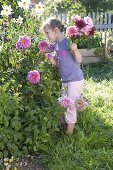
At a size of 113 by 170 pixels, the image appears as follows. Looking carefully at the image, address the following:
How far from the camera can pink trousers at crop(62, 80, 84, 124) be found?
4188 mm

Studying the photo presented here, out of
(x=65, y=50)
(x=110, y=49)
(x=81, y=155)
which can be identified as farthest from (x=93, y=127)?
(x=110, y=49)

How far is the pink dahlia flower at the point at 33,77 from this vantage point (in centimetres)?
367

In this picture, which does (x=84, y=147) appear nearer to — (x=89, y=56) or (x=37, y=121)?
(x=37, y=121)

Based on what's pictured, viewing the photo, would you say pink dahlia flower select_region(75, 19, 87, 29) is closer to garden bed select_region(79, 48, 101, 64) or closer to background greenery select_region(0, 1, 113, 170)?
background greenery select_region(0, 1, 113, 170)

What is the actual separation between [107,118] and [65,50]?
51.4 inches

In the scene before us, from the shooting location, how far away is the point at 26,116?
151 inches

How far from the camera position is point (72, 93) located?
13.9 ft

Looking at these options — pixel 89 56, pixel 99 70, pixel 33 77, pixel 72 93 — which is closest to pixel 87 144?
→ pixel 72 93

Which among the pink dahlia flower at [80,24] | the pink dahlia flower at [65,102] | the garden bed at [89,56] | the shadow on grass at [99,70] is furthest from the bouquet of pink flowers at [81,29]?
the garden bed at [89,56]

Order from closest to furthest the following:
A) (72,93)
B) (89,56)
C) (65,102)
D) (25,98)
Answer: (65,102) → (25,98) → (72,93) → (89,56)

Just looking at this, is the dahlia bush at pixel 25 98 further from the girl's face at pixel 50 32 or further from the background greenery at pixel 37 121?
the girl's face at pixel 50 32

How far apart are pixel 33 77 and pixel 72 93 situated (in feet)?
2.29

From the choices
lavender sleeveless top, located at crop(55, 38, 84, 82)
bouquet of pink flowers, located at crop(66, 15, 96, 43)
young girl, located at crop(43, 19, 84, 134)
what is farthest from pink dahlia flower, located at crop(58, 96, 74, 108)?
bouquet of pink flowers, located at crop(66, 15, 96, 43)

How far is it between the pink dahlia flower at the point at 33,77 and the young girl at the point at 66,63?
46 cm
